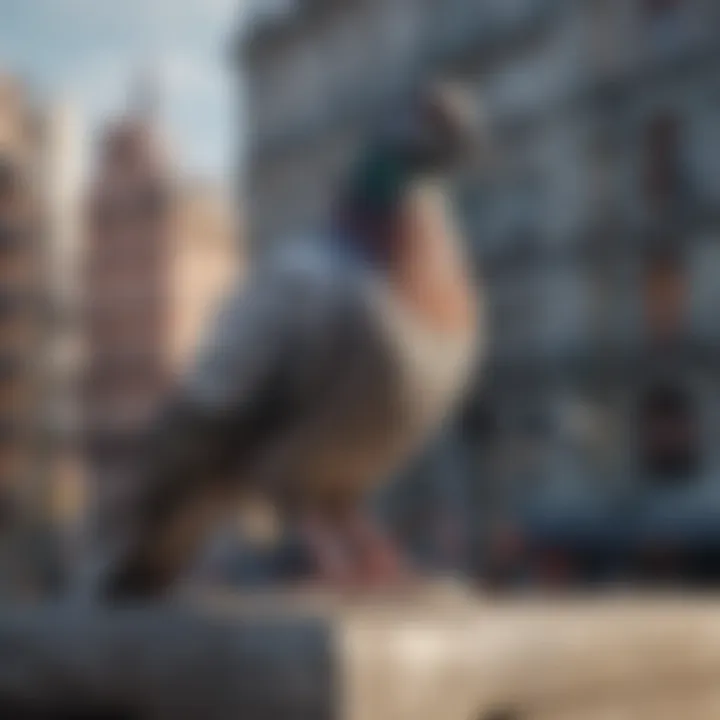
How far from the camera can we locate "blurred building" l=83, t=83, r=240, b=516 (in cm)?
3012

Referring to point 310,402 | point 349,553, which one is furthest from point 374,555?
point 310,402

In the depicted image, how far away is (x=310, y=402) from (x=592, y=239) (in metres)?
16.1

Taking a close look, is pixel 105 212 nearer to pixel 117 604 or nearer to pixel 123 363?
pixel 123 363

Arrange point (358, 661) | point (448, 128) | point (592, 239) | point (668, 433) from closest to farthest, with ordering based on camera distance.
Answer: point (358, 661)
point (448, 128)
point (668, 433)
point (592, 239)

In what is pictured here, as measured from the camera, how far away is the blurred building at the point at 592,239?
54.7 ft

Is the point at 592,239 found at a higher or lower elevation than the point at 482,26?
lower

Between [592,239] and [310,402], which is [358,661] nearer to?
[310,402]

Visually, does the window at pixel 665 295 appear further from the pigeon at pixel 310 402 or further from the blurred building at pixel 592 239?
the pigeon at pixel 310 402

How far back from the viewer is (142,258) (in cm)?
3094

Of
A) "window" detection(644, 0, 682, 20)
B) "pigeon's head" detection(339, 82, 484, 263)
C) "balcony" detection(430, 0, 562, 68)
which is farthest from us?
"balcony" detection(430, 0, 562, 68)

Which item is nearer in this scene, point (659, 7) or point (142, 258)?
point (659, 7)

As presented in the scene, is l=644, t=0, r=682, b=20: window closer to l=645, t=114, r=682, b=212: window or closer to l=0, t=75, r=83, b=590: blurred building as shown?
l=645, t=114, r=682, b=212: window

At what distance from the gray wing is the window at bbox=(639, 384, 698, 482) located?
48.4ft

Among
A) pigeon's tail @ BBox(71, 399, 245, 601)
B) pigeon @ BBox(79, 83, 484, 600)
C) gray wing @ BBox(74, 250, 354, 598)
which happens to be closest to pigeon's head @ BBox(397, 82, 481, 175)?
pigeon @ BBox(79, 83, 484, 600)
